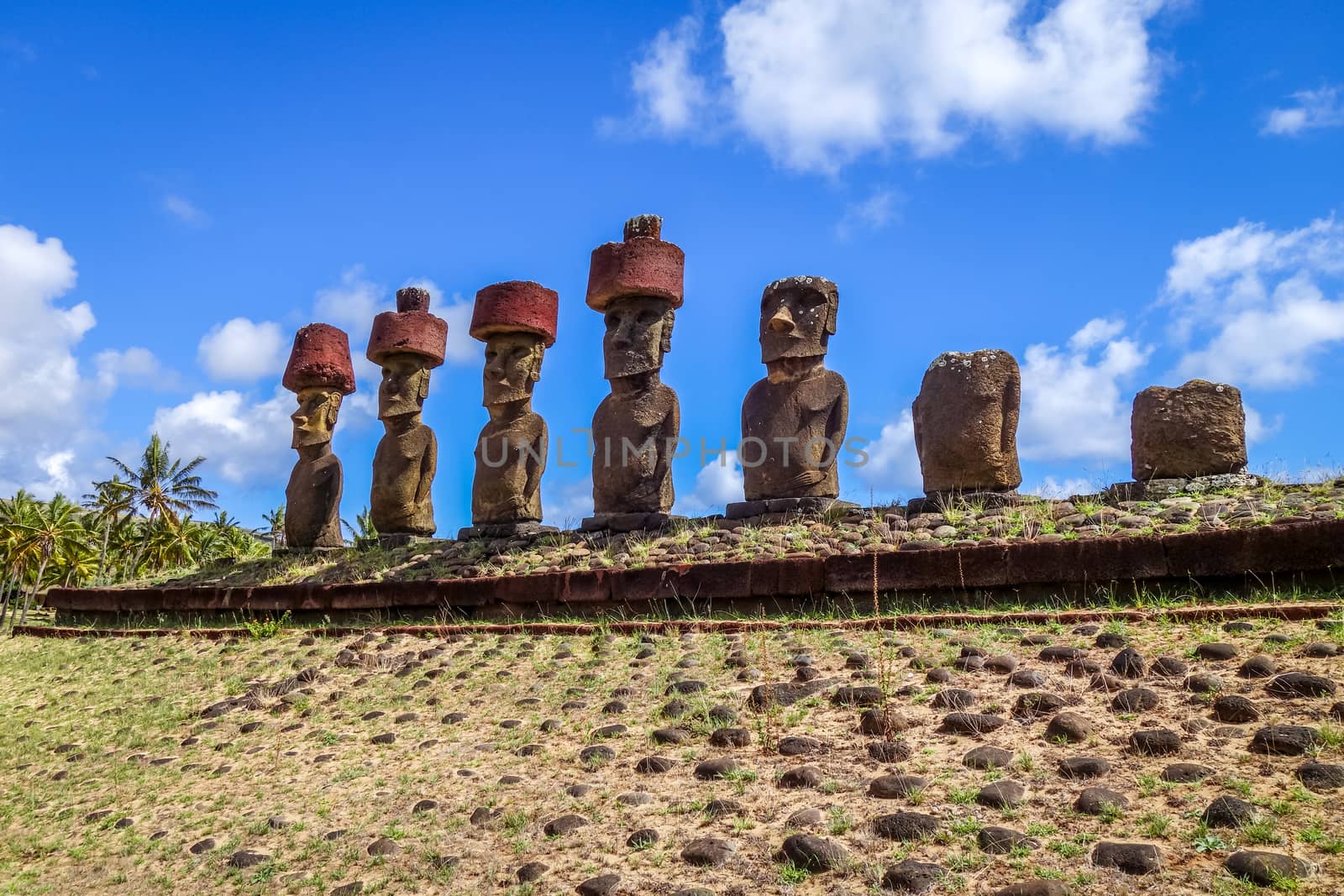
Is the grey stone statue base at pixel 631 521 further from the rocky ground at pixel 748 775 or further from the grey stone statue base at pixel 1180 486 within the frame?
the grey stone statue base at pixel 1180 486

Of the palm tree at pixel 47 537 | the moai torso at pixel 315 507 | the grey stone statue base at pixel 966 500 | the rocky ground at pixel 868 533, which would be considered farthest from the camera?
the palm tree at pixel 47 537

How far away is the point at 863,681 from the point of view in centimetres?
469

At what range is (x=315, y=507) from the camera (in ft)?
40.6

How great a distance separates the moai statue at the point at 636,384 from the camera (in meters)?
9.72

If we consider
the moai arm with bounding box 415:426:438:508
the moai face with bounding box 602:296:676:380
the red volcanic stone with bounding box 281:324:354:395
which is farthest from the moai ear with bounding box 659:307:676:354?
the red volcanic stone with bounding box 281:324:354:395

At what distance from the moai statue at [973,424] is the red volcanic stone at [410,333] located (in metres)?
6.26

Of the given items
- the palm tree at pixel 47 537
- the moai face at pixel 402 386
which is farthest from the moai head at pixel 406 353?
the palm tree at pixel 47 537

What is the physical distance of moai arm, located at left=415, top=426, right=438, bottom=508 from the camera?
1174 cm

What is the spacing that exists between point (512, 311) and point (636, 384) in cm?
191

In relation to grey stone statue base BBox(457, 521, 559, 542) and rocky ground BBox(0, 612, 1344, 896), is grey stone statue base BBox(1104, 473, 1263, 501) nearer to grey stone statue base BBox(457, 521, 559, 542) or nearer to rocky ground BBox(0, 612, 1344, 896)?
rocky ground BBox(0, 612, 1344, 896)

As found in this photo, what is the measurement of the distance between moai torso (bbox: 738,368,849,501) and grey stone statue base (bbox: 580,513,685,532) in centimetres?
83

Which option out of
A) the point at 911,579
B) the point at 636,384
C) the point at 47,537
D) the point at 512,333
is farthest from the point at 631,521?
the point at 47,537

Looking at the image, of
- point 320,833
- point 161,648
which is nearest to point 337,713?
point 320,833

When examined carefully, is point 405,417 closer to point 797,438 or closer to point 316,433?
point 316,433
